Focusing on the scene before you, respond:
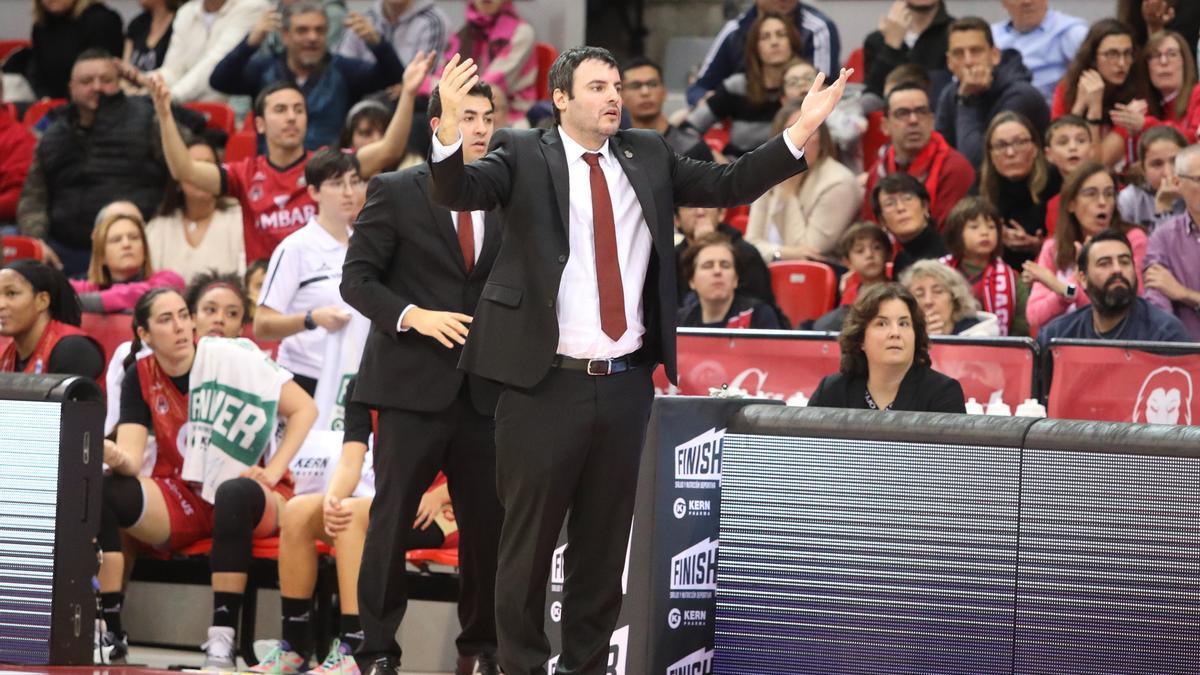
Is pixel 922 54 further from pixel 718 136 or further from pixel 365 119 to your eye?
pixel 365 119

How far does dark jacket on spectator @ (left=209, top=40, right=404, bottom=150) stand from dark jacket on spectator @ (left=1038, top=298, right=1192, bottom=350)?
525 centimetres

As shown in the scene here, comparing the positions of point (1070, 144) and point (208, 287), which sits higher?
point (1070, 144)

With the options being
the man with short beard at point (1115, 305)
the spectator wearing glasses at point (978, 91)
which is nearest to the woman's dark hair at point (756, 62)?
the spectator wearing glasses at point (978, 91)

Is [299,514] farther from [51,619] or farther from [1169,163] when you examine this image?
[1169,163]

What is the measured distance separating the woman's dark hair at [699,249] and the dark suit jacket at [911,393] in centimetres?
179

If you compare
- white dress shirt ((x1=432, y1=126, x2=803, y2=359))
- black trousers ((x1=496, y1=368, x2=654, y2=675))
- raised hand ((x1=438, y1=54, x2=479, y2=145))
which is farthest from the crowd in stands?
raised hand ((x1=438, y1=54, x2=479, y2=145))

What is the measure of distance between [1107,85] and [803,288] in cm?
219

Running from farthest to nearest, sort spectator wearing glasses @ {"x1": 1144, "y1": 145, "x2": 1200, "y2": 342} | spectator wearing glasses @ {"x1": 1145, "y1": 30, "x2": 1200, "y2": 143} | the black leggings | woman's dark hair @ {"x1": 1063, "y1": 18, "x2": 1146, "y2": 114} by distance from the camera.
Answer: woman's dark hair @ {"x1": 1063, "y1": 18, "x2": 1146, "y2": 114} < spectator wearing glasses @ {"x1": 1145, "y1": 30, "x2": 1200, "y2": 143} < spectator wearing glasses @ {"x1": 1144, "y1": 145, "x2": 1200, "y2": 342} < the black leggings

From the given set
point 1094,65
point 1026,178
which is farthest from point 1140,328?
point 1094,65

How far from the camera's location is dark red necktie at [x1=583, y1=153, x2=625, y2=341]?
4645mm

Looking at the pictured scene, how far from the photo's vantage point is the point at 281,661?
6.27 metres

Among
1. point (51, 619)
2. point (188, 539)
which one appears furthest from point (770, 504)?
point (188, 539)

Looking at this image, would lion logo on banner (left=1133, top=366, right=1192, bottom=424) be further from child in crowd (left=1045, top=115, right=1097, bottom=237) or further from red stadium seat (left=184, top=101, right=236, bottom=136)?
red stadium seat (left=184, top=101, right=236, bottom=136)

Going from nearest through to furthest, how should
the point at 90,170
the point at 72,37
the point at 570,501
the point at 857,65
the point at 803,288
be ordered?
1. the point at 570,501
2. the point at 803,288
3. the point at 90,170
4. the point at 857,65
5. the point at 72,37
